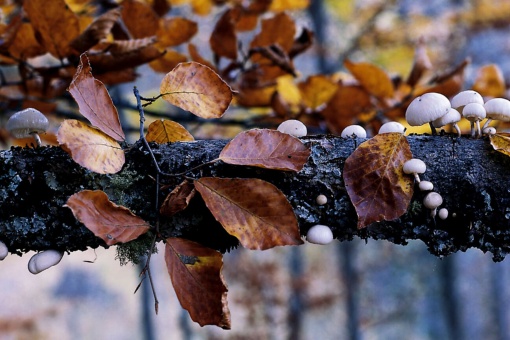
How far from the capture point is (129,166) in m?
0.63

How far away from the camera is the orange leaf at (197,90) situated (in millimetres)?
635

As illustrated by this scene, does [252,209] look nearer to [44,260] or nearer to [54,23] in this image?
[44,260]

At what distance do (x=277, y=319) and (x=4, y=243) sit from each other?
5.71 metres

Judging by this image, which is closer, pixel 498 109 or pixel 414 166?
pixel 414 166

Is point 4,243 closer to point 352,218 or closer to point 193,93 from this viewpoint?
point 193,93

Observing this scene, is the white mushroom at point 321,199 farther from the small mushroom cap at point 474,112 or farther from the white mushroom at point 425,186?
the small mushroom cap at point 474,112

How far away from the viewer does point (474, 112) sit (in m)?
0.70

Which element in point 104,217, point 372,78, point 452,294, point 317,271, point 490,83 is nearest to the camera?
point 104,217

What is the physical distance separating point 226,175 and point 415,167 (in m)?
0.26

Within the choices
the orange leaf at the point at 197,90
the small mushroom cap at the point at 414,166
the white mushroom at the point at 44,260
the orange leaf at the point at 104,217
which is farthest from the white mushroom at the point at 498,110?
the white mushroom at the point at 44,260

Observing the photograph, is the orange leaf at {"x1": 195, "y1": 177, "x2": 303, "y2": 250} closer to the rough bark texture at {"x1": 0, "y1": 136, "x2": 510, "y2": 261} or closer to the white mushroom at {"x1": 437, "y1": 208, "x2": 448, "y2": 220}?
the rough bark texture at {"x1": 0, "y1": 136, "x2": 510, "y2": 261}

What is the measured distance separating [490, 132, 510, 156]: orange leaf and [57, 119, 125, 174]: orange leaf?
1.67 feet

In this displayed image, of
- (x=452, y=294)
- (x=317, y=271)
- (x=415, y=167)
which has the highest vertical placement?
(x=415, y=167)

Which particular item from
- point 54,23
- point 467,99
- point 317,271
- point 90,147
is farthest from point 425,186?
point 317,271
